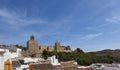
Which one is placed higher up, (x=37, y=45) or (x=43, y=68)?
(x=37, y=45)

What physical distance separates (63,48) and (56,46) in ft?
19.4

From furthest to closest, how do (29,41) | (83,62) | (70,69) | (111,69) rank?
(29,41)
(83,62)
(111,69)
(70,69)

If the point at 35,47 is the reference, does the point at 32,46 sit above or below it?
above

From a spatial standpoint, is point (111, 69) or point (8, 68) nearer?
point (8, 68)

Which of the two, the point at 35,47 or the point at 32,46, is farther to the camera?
the point at 35,47

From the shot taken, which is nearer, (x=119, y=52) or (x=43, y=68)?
(x=43, y=68)

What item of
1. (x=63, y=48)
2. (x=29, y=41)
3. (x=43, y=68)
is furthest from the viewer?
(x=63, y=48)

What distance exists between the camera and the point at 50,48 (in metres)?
105

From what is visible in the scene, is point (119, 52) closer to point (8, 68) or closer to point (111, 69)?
point (111, 69)

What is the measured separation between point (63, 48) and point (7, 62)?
104 m

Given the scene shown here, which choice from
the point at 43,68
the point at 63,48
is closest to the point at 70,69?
the point at 43,68

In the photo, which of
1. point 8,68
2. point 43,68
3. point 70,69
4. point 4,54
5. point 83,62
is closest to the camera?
point 8,68

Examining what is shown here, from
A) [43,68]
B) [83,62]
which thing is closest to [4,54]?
[43,68]

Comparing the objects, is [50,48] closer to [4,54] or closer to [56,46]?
[56,46]
